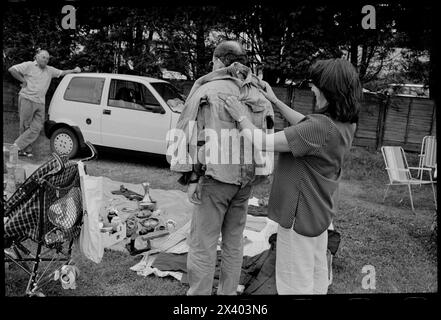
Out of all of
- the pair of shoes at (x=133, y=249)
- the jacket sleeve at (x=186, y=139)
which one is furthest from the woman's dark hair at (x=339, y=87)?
the pair of shoes at (x=133, y=249)

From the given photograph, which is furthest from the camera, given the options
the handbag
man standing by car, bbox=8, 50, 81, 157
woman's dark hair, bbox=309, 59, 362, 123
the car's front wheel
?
the car's front wheel

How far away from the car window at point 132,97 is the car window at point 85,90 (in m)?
0.15

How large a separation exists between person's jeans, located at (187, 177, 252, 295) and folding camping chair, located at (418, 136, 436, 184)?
3648mm

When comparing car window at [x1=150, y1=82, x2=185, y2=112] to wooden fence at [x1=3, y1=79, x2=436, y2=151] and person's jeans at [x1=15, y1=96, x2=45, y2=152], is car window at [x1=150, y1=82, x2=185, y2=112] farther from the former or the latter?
person's jeans at [x1=15, y1=96, x2=45, y2=152]

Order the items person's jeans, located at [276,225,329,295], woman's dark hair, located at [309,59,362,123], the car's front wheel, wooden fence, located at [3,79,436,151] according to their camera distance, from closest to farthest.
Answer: woman's dark hair, located at [309,59,362,123], person's jeans, located at [276,225,329,295], the car's front wheel, wooden fence, located at [3,79,436,151]

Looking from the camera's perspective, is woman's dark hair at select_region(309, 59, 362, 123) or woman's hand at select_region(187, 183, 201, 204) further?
woman's hand at select_region(187, 183, 201, 204)

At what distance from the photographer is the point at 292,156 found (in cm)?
225

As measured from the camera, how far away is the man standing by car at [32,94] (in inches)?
190

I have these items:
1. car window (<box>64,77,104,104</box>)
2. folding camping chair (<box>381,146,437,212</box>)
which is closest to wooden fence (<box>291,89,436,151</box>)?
folding camping chair (<box>381,146,437,212</box>)

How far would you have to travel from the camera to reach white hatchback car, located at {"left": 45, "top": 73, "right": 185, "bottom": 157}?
531cm

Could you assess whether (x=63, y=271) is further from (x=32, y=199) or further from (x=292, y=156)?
(x=292, y=156)

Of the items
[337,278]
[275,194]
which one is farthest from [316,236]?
[337,278]

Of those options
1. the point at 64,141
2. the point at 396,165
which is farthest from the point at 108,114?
the point at 396,165

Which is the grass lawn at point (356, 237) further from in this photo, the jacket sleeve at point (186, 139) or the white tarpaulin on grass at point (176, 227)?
the jacket sleeve at point (186, 139)
